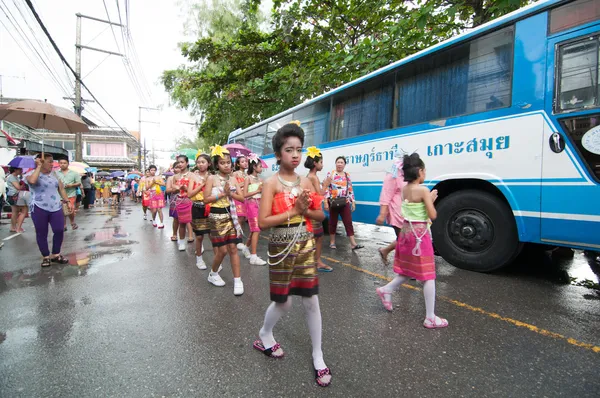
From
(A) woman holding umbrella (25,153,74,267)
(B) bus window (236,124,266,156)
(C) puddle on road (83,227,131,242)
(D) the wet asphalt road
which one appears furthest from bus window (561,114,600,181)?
(B) bus window (236,124,266,156)

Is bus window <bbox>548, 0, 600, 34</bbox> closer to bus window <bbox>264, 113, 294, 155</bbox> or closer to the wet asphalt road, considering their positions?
the wet asphalt road

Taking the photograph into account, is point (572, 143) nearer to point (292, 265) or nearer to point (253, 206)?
point (292, 265)

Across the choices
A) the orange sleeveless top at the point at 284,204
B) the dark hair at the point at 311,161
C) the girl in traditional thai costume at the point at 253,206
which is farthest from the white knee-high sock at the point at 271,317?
the girl in traditional thai costume at the point at 253,206

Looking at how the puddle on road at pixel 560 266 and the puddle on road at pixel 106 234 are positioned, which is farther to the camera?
the puddle on road at pixel 106 234

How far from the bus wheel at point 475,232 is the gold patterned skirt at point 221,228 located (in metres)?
2.91

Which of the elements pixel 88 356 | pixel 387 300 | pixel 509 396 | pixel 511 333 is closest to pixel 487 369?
pixel 509 396

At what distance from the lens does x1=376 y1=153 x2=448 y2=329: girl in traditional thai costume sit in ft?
9.60

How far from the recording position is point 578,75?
142 inches

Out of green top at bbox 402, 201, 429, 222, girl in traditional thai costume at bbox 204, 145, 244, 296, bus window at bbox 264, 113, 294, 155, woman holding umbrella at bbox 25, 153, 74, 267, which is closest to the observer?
green top at bbox 402, 201, 429, 222

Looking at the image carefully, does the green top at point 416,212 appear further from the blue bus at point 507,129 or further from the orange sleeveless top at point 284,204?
the blue bus at point 507,129

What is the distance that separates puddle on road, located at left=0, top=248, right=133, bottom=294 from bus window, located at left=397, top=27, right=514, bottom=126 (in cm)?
542

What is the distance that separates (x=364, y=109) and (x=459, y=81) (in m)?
2.08

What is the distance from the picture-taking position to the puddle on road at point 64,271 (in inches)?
172

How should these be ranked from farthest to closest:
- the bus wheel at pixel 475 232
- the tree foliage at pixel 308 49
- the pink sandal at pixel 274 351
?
the tree foliage at pixel 308 49 < the bus wheel at pixel 475 232 < the pink sandal at pixel 274 351
